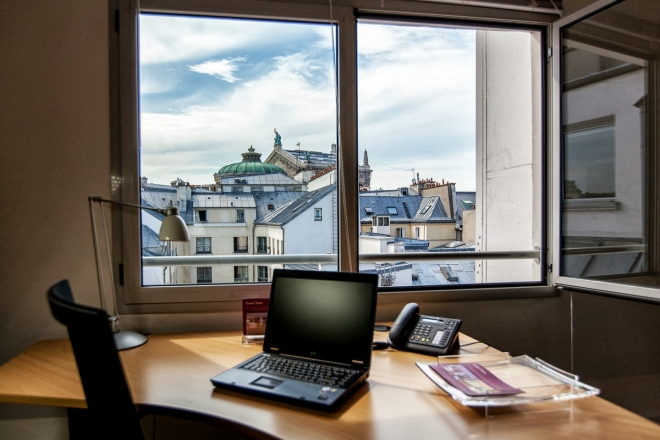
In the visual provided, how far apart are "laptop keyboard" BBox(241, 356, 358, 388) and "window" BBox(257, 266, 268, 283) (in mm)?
726

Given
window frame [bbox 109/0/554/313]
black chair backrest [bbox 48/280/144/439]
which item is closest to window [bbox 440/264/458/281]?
window frame [bbox 109/0/554/313]

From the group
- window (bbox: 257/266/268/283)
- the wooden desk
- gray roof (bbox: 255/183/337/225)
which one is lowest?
the wooden desk

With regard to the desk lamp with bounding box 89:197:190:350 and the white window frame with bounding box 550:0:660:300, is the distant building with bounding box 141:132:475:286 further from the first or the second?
the white window frame with bounding box 550:0:660:300

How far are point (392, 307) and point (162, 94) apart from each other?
5.08 feet

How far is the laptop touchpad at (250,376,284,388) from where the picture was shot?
4.40ft

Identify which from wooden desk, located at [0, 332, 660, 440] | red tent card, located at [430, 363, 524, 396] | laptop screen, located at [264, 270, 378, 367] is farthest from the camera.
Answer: laptop screen, located at [264, 270, 378, 367]

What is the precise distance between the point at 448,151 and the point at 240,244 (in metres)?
1.51

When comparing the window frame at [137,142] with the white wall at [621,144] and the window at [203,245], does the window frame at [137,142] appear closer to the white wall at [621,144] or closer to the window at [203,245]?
the window at [203,245]

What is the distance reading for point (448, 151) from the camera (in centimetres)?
296

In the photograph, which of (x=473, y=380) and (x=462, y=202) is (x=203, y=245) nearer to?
(x=473, y=380)

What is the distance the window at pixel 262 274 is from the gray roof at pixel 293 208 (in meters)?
0.24

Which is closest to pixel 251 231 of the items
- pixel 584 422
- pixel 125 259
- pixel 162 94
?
pixel 125 259

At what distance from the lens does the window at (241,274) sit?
7.36 ft

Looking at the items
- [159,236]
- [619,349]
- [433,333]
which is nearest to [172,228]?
[159,236]
